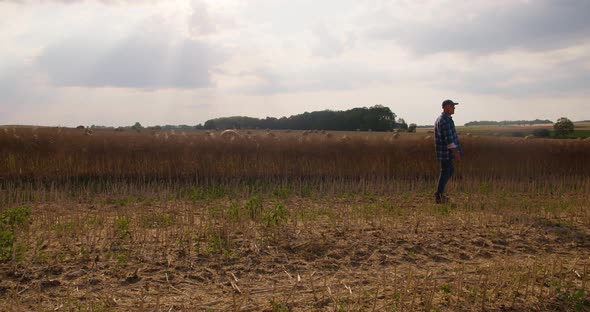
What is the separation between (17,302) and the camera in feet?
13.0

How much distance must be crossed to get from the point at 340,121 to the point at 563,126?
61.7 ft

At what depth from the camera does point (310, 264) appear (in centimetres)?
528

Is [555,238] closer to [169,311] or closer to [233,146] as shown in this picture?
[169,311]

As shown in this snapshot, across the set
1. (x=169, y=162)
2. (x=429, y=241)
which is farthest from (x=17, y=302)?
(x=169, y=162)

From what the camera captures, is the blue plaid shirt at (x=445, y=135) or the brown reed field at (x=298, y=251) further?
the blue plaid shirt at (x=445, y=135)

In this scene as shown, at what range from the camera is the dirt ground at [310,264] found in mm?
4242

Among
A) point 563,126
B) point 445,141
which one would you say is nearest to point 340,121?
point 563,126

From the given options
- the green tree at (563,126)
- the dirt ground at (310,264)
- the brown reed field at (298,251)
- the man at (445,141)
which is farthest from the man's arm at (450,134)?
the green tree at (563,126)

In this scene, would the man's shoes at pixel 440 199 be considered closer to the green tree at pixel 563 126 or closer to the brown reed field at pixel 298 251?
the brown reed field at pixel 298 251

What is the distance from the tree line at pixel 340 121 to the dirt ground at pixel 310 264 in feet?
104

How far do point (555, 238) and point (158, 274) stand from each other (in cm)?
547

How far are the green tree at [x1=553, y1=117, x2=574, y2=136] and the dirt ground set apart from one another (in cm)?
2308

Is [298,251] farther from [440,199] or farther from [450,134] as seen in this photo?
[450,134]

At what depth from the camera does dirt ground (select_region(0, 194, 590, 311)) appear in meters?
4.24
